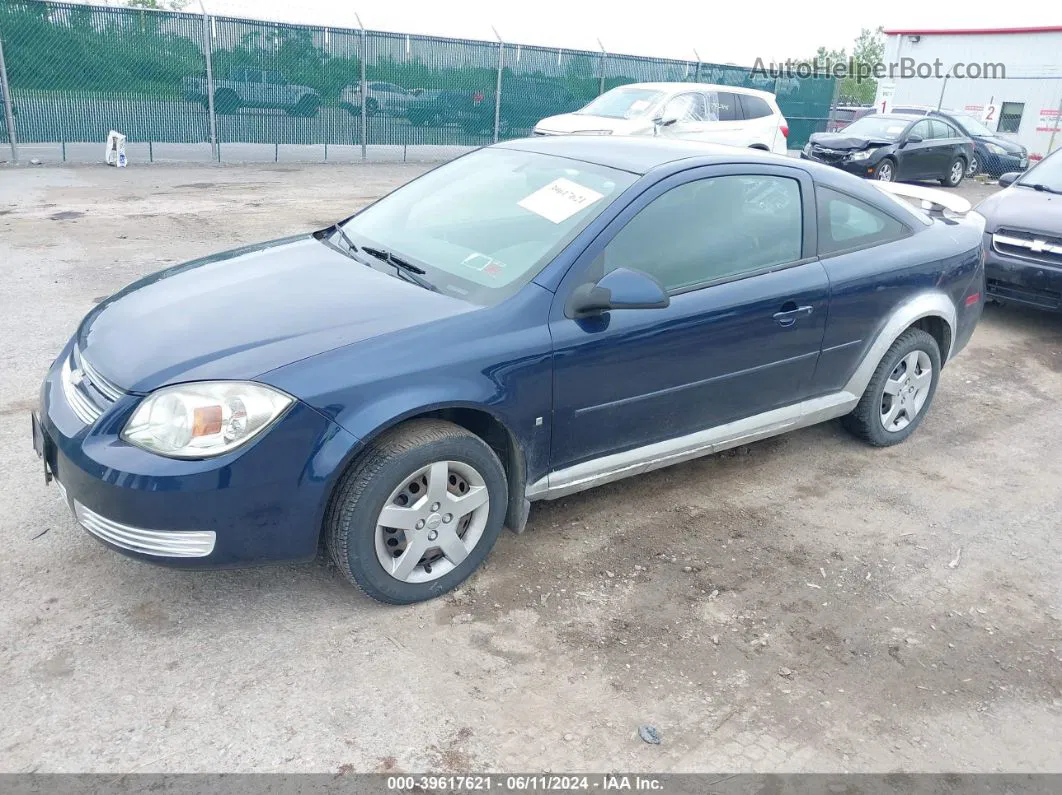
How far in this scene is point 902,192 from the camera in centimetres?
559

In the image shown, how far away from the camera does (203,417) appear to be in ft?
9.23

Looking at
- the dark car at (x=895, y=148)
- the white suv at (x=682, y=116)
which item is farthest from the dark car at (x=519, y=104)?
the dark car at (x=895, y=148)

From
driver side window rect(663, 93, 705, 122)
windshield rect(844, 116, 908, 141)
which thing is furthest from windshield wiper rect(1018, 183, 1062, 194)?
windshield rect(844, 116, 908, 141)

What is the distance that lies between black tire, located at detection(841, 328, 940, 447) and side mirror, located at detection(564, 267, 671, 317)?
184 cm

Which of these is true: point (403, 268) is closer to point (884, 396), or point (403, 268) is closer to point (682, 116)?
point (884, 396)

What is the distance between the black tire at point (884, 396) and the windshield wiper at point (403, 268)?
2.48 metres

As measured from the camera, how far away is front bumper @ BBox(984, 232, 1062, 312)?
693 cm

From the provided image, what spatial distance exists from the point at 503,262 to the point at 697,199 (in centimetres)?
94

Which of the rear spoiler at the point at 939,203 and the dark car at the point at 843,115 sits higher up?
the dark car at the point at 843,115

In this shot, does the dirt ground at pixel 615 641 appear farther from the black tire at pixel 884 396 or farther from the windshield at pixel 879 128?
the windshield at pixel 879 128

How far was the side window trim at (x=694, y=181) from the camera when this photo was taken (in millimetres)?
3424

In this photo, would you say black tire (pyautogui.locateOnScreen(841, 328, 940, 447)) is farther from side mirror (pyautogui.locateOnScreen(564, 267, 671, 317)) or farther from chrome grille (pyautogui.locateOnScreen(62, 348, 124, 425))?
chrome grille (pyautogui.locateOnScreen(62, 348, 124, 425))

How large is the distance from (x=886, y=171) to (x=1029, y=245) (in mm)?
10000

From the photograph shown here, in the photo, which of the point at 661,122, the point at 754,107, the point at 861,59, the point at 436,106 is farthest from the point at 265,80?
the point at 861,59
